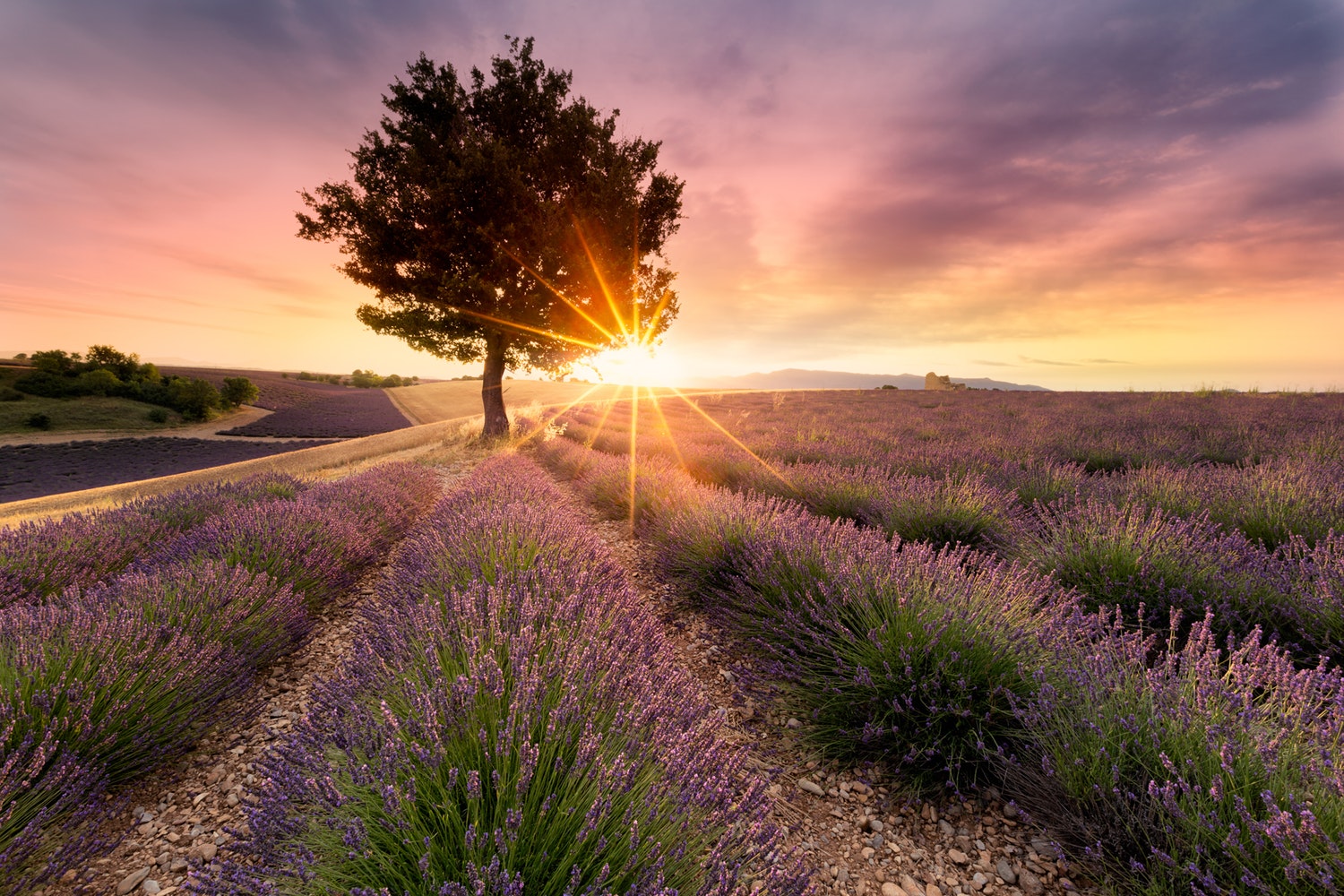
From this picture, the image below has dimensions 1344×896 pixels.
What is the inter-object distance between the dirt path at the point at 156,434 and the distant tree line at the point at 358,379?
73.3ft

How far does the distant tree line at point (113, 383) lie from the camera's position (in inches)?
969

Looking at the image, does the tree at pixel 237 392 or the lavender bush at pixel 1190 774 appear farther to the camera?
the tree at pixel 237 392

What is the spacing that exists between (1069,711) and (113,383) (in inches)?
1601

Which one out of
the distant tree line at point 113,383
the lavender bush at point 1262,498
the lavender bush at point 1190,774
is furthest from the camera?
the distant tree line at point 113,383

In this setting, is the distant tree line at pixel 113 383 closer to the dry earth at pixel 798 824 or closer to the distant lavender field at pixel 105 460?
the distant lavender field at pixel 105 460

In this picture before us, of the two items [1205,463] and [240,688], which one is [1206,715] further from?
[1205,463]

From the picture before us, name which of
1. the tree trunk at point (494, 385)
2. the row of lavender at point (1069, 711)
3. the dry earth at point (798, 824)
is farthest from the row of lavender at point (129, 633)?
the tree trunk at point (494, 385)

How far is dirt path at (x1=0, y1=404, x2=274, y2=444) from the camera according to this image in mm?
21625

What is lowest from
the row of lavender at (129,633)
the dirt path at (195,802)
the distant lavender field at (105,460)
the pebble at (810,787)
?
the distant lavender field at (105,460)

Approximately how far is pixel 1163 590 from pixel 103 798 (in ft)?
19.0

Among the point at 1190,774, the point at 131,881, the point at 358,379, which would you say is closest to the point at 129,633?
the point at 131,881

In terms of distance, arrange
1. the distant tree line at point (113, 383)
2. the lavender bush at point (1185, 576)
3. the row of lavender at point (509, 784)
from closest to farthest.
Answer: the row of lavender at point (509, 784)
the lavender bush at point (1185, 576)
the distant tree line at point (113, 383)

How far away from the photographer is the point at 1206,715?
1713mm

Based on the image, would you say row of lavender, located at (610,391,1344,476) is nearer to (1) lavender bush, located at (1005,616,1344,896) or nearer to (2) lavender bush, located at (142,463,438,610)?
(1) lavender bush, located at (1005,616,1344,896)
